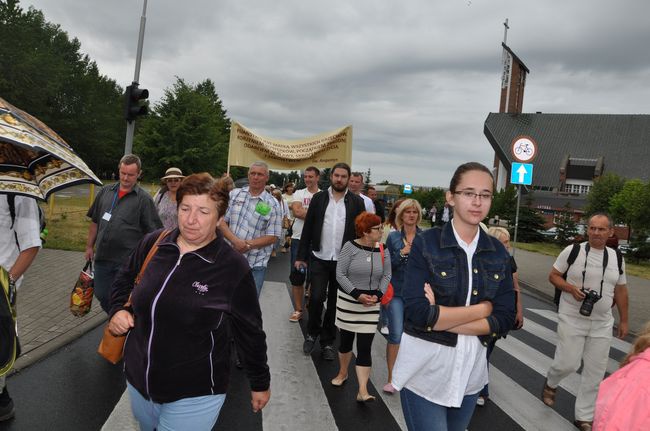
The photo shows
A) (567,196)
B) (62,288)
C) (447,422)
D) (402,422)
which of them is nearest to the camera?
(447,422)

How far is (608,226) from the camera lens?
4371 mm

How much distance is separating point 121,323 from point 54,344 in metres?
3.51

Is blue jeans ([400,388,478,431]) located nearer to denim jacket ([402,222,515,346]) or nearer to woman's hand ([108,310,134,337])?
denim jacket ([402,222,515,346])

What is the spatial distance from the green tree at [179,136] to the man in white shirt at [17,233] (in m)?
31.1

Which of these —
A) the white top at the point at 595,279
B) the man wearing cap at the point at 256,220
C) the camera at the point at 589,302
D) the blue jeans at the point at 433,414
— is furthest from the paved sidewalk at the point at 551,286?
the blue jeans at the point at 433,414

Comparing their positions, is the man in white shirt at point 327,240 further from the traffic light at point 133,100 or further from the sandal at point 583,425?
the traffic light at point 133,100

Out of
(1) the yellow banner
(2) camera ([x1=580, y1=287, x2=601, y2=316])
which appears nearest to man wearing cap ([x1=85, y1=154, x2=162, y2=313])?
(1) the yellow banner

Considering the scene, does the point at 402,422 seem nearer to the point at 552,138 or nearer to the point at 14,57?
the point at 14,57

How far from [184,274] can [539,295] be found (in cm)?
Result: 1123

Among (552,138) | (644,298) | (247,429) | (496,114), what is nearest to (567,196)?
(552,138)

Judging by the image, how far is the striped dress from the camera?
4.46 meters

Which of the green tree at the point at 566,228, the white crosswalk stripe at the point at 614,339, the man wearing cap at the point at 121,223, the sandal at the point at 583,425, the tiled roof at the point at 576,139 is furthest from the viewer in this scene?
the tiled roof at the point at 576,139

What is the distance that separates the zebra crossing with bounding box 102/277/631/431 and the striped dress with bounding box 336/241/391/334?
26.4 inches

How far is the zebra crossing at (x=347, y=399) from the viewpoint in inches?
150
